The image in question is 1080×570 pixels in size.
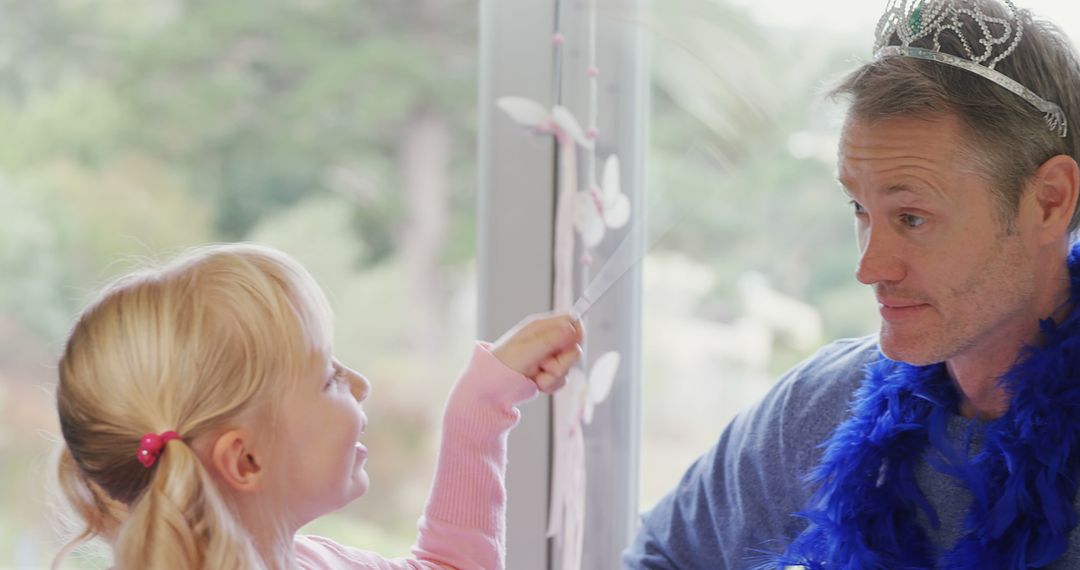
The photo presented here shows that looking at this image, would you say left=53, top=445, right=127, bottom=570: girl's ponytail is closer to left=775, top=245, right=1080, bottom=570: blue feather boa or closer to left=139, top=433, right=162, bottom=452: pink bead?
left=139, top=433, right=162, bottom=452: pink bead

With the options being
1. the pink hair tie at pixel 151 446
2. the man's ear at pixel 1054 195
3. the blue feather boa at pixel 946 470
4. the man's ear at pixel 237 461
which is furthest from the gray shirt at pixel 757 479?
the pink hair tie at pixel 151 446

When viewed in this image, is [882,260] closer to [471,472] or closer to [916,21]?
[916,21]

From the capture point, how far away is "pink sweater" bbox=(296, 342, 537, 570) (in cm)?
144

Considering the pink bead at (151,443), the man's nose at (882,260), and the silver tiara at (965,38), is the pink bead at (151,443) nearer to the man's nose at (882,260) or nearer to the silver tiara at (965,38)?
the man's nose at (882,260)

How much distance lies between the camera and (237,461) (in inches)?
48.6

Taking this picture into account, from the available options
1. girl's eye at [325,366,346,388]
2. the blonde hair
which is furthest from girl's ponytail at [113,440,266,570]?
girl's eye at [325,366,346,388]

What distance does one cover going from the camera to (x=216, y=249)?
1301mm

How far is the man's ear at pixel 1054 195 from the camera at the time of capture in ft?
4.61

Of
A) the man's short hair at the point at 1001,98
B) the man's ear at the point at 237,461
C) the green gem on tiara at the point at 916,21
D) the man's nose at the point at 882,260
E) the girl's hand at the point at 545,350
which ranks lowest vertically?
the man's ear at the point at 237,461

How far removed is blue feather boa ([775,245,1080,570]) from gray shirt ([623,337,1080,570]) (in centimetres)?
5

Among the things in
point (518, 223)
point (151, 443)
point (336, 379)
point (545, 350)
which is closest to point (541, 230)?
point (518, 223)

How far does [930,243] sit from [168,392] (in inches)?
33.3

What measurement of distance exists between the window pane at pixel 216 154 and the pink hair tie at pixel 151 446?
0.83m

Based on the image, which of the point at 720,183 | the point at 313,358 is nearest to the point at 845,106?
the point at 720,183
